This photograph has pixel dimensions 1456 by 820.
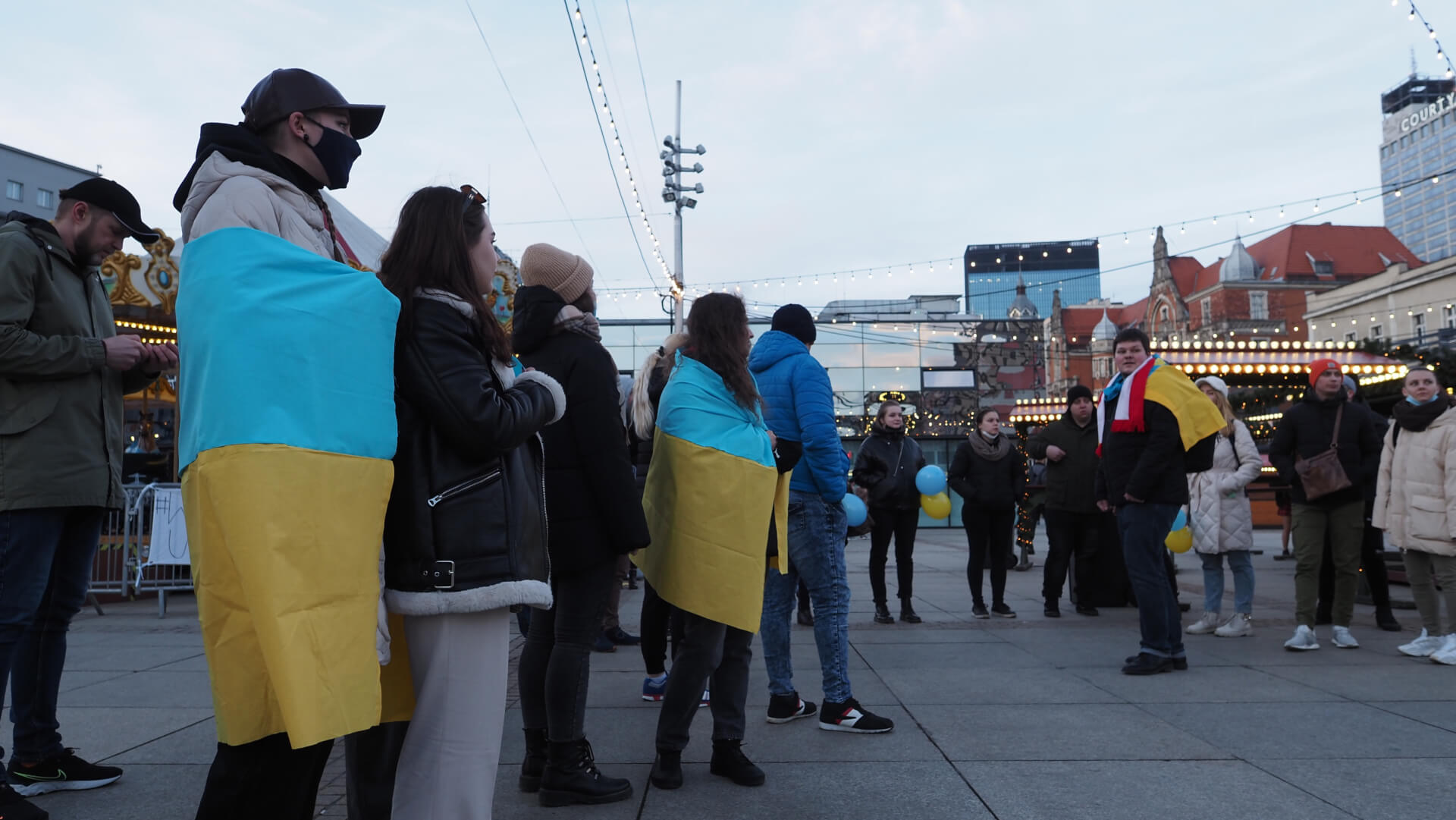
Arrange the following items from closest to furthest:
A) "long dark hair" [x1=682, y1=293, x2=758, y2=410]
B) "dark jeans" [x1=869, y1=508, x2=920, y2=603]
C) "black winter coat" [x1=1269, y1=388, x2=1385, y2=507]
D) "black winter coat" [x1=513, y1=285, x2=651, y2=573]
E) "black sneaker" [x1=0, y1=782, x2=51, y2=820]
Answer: "black sneaker" [x1=0, y1=782, x2=51, y2=820] → "black winter coat" [x1=513, y1=285, x2=651, y2=573] → "long dark hair" [x1=682, y1=293, x2=758, y2=410] → "black winter coat" [x1=1269, y1=388, x2=1385, y2=507] → "dark jeans" [x1=869, y1=508, x2=920, y2=603]

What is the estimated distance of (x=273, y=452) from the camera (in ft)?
6.35

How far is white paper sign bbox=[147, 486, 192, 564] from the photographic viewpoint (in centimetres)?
916

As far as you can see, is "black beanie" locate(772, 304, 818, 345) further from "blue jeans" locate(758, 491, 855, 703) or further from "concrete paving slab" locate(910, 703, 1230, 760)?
"concrete paving slab" locate(910, 703, 1230, 760)

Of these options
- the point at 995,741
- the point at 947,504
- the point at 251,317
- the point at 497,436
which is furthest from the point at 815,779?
the point at 947,504

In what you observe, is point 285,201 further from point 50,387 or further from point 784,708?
point 784,708

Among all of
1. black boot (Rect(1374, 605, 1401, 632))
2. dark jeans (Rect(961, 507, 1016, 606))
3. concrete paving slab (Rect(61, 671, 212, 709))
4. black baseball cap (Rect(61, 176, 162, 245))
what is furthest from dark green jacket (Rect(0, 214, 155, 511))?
black boot (Rect(1374, 605, 1401, 632))

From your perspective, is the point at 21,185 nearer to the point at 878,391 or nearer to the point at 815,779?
the point at 878,391

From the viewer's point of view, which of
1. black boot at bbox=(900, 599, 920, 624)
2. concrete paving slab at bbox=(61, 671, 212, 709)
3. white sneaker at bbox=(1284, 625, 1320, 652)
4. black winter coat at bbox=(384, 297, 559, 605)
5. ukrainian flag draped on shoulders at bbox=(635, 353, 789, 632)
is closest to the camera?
black winter coat at bbox=(384, 297, 559, 605)

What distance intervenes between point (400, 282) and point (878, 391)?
44352 mm

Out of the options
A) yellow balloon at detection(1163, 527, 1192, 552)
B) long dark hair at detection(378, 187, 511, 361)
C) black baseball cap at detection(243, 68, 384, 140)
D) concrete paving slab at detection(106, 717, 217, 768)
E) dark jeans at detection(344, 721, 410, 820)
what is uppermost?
black baseball cap at detection(243, 68, 384, 140)

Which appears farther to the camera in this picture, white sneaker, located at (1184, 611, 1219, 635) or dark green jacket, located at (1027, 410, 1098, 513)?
dark green jacket, located at (1027, 410, 1098, 513)

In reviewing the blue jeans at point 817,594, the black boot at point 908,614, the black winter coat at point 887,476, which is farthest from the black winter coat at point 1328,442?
the blue jeans at point 817,594

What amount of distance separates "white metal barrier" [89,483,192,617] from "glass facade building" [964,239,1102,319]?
16846 centimetres

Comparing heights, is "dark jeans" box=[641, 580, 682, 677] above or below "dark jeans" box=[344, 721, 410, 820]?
below
